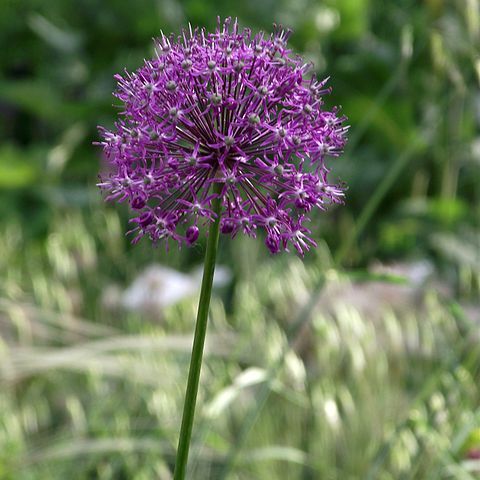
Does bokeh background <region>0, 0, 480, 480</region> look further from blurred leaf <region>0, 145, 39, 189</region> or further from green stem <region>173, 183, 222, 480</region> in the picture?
green stem <region>173, 183, 222, 480</region>

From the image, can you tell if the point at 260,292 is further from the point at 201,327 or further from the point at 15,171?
the point at 15,171

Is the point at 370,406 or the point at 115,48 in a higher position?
the point at 115,48

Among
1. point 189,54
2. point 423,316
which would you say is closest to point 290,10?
point 423,316

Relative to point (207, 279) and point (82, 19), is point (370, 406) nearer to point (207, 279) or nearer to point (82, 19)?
point (207, 279)

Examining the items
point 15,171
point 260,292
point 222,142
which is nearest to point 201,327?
point 222,142

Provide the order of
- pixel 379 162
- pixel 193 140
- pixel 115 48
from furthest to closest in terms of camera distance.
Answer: pixel 115 48 → pixel 379 162 → pixel 193 140

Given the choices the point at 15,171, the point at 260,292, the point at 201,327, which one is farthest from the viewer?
the point at 15,171
